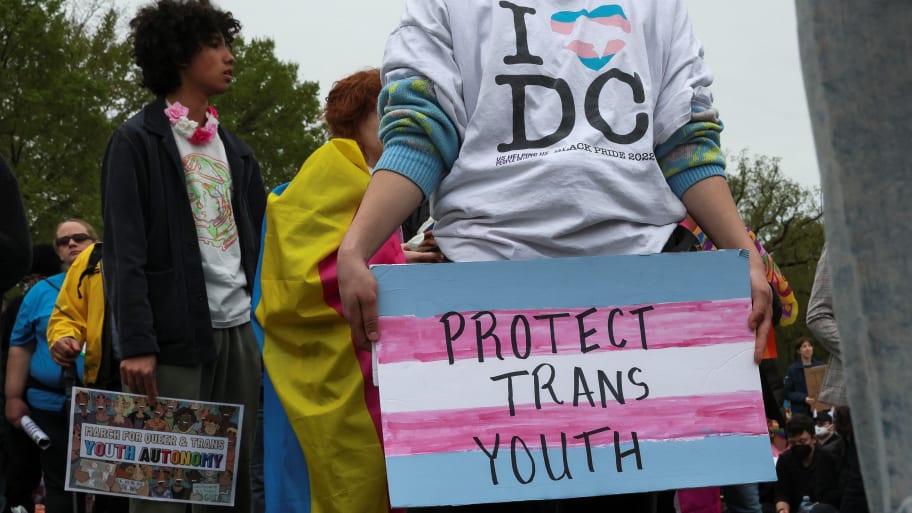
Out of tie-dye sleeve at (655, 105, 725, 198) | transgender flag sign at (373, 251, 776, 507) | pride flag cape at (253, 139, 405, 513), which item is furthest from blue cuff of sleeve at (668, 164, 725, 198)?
pride flag cape at (253, 139, 405, 513)

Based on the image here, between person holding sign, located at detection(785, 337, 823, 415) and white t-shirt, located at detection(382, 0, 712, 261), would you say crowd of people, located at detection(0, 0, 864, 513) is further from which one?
person holding sign, located at detection(785, 337, 823, 415)

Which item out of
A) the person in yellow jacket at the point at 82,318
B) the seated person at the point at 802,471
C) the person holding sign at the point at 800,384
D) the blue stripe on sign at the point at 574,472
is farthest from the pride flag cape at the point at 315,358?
the person holding sign at the point at 800,384

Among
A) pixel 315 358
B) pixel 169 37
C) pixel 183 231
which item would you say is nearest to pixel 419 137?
pixel 315 358

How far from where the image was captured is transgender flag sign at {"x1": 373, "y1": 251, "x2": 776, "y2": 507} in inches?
99.3

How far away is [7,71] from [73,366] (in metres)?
20.9

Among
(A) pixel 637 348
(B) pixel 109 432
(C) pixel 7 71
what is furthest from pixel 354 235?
(C) pixel 7 71

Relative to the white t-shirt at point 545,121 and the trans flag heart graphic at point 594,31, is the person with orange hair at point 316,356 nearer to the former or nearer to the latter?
the white t-shirt at point 545,121

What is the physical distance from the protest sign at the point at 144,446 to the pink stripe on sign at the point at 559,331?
195cm

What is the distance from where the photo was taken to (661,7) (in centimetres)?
299

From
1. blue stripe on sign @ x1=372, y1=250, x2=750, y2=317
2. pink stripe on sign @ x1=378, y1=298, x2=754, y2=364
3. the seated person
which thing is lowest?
the seated person

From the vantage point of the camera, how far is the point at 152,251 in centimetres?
450

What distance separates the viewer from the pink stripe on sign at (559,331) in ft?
8.45

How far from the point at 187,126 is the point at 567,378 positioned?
2497mm

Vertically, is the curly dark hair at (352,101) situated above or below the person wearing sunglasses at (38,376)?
above
